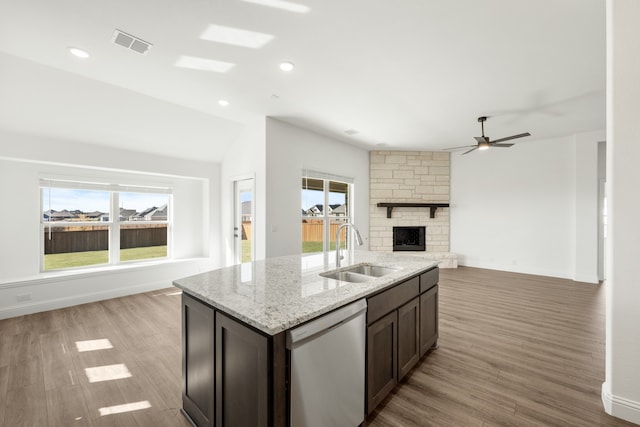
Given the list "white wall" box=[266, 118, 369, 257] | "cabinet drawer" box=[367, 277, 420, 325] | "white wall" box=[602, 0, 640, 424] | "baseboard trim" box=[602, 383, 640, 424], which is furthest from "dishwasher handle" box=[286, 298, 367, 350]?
"white wall" box=[266, 118, 369, 257]

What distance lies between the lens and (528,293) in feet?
14.8

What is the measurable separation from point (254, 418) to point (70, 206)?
16.2ft

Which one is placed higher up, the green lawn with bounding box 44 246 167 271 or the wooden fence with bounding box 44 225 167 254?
the wooden fence with bounding box 44 225 167 254

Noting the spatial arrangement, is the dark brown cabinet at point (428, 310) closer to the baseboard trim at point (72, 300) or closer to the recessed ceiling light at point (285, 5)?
the recessed ceiling light at point (285, 5)

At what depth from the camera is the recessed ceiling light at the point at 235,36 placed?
7.70 feet

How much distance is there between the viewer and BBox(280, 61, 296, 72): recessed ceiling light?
2856 millimetres

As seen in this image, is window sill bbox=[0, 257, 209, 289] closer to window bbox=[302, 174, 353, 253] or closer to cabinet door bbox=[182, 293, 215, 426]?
window bbox=[302, 174, 353, 253]

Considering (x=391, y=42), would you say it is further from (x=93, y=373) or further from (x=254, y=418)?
(x=93, y=373)

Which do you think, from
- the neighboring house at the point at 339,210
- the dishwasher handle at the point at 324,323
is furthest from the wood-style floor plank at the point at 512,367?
the neighboring house at the point at 339,210

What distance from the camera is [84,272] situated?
4.16 metres

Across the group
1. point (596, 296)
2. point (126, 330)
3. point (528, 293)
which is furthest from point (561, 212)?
point (126, 330)

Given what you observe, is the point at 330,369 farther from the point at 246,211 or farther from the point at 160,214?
the point at 160,214

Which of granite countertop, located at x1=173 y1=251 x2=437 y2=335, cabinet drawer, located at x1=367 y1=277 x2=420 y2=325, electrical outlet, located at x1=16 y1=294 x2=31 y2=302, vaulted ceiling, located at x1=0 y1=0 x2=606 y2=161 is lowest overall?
electrical outlet, located at x1=16 y1=294 x2=31 y2=302

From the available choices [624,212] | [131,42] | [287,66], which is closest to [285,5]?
[287,66]
